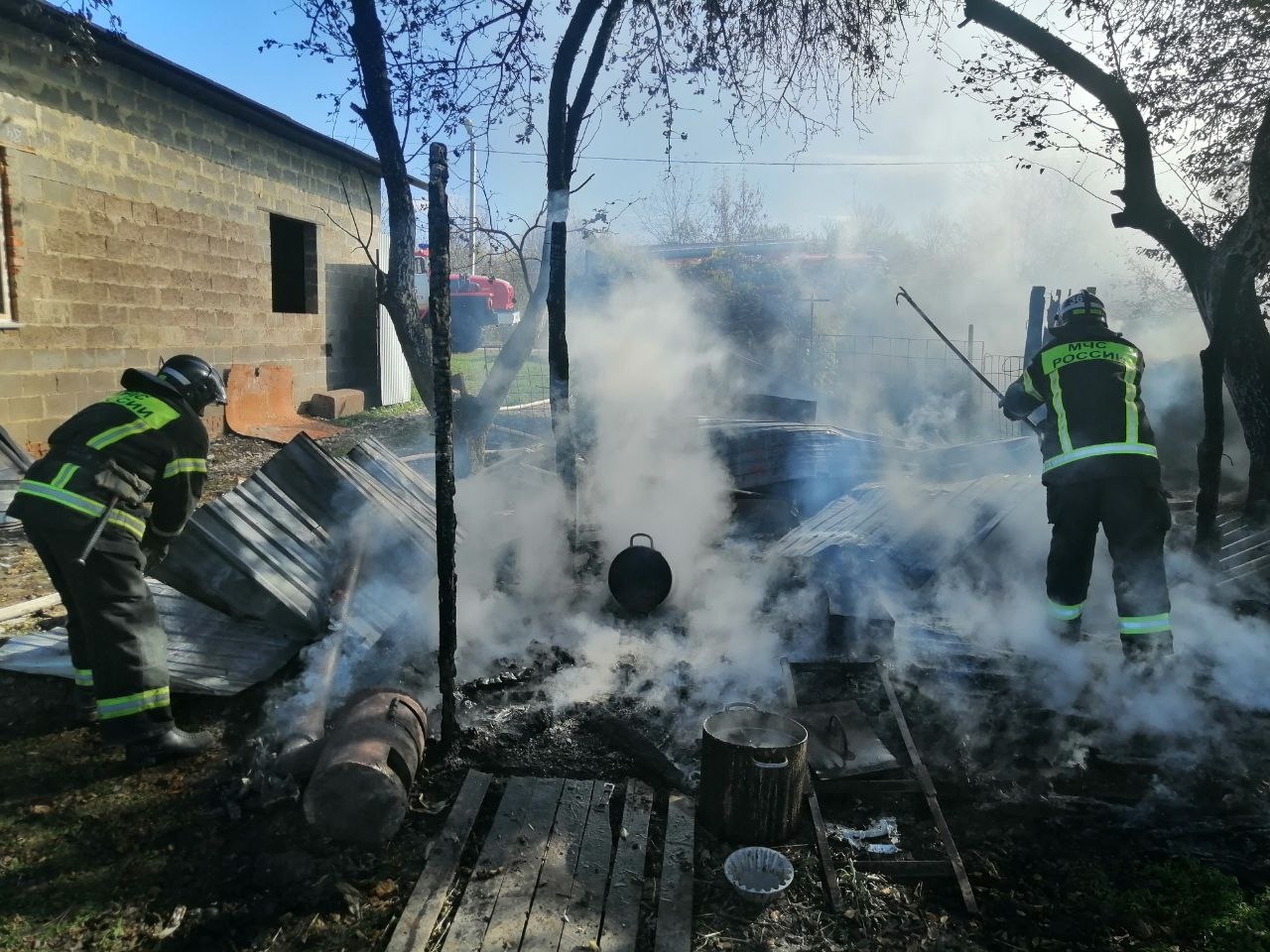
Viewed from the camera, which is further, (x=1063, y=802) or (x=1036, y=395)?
(x=1036, y=395)

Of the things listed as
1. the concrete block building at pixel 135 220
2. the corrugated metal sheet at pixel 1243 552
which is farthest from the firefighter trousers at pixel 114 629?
the corrugated metal sheet at pixel 1243 552

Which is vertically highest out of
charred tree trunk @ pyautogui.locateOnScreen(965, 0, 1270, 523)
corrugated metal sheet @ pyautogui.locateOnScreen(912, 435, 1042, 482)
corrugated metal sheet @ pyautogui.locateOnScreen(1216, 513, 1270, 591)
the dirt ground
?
charred tree trunk @ pyautogui.locateOnScreen(965, 0, 1270, 523)

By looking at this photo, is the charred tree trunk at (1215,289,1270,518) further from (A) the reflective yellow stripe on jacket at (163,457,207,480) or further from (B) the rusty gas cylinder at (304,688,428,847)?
(A) the reflective yellow stripe on jacket at (163,457,207,480)

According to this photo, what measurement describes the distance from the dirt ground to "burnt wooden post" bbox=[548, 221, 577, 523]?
2827 mm

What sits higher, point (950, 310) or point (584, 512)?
point (950, 310)

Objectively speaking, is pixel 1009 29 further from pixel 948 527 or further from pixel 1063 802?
pixel 1063 802

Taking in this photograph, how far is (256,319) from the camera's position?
12.0 meters

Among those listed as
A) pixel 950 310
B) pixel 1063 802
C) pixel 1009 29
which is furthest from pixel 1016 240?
pixel 1063 802

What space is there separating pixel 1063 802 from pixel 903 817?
0.75 m

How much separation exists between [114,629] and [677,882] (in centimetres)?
284

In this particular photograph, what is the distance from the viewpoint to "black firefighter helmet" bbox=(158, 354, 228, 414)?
4246mm

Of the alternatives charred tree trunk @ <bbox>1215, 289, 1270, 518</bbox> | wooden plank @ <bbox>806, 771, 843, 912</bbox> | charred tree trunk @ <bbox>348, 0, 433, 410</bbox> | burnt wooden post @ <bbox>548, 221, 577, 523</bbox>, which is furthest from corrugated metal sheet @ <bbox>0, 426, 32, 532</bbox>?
charred tree trunk @ <bbox>1215, 289, 1270, 518</bbox>

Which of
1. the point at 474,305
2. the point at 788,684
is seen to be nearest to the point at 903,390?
the point at 474,305

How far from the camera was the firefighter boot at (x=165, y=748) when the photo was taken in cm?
383
